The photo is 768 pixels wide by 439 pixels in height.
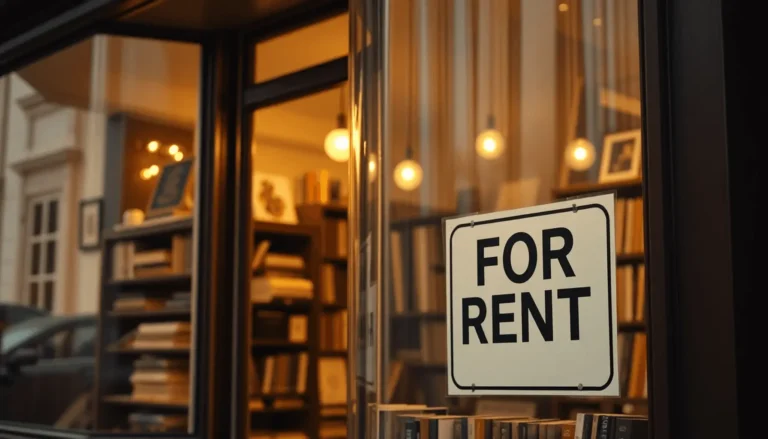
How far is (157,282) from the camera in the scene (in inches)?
178

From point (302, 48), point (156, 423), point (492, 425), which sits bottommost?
point (156, 423)

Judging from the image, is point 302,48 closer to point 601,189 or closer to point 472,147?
point 472,147

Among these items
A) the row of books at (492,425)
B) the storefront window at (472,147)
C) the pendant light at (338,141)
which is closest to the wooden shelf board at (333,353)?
the pendant light at (338,141)

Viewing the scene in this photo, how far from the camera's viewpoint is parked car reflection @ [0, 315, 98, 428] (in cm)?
473

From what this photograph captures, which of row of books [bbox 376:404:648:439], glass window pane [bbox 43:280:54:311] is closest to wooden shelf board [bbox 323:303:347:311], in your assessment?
glass window pane [bbox 43:280:54:311]

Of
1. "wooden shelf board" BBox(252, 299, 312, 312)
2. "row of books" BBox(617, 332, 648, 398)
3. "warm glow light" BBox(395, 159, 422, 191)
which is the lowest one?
"row of books" BBox(617, 332, 648, 398)

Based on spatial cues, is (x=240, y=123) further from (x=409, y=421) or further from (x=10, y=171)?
(x=409, y=421)

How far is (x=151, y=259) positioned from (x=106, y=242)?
0.29 meters

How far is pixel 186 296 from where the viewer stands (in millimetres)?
4332

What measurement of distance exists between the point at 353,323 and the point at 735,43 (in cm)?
105

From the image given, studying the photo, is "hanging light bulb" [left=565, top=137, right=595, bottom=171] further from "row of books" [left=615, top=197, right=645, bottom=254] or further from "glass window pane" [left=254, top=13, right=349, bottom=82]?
"glass window pane" [left=254, top=13, right=349, bottom=82]

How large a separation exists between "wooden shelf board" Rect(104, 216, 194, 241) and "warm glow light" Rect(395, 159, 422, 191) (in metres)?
2.35

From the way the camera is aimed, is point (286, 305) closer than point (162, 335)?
No

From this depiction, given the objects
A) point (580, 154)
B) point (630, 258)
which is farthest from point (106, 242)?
point (630, 258)
